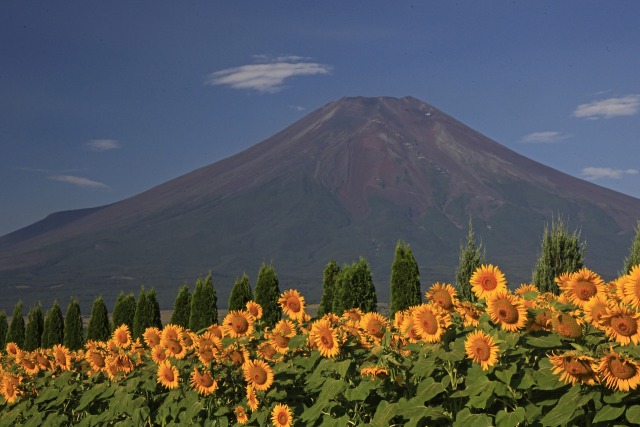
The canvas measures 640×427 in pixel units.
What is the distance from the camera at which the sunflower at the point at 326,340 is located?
5.51 meters

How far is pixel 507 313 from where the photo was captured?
15.2ft

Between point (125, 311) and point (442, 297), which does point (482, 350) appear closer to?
point (442, 297)

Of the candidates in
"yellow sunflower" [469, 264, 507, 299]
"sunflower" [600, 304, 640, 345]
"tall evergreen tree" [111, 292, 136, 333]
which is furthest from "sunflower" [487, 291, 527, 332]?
"tall evergreen tree" [111, 292, 136, 333]

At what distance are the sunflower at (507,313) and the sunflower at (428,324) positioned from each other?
0.39 m

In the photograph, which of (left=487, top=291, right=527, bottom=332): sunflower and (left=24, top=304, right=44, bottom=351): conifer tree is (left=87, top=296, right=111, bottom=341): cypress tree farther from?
(left=487, top=291, right=527, bottom=332): sunflower

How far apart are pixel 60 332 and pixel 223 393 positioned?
24.9 metres

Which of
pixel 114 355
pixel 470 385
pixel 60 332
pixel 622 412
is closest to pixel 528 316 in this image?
pixel 470 385

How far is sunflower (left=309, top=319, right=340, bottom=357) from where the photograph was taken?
5512 millimetres

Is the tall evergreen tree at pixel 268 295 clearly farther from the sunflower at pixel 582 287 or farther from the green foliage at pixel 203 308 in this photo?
the sunflower at pixel 582 287

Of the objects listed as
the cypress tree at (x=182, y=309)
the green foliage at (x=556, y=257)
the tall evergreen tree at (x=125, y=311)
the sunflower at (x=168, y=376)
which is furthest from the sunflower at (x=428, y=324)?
the tall evergreen tree at (x=125, y=311)

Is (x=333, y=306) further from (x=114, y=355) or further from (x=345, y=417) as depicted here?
(x=345, y=417)

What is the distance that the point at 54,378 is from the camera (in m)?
8.04

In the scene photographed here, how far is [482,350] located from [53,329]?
89.6 ft

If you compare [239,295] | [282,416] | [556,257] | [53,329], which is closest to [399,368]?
[282,416]
